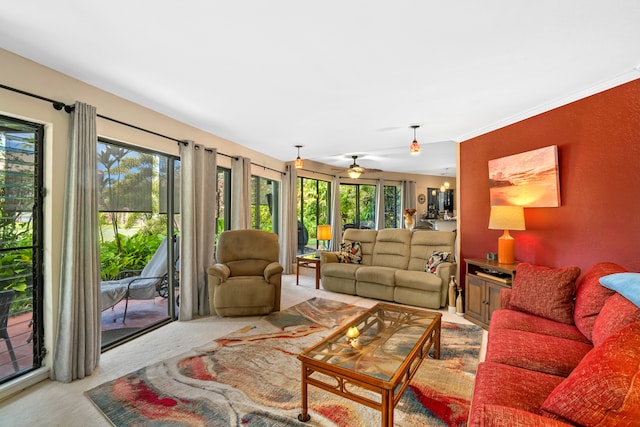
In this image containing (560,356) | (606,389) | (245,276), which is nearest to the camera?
(606,389)

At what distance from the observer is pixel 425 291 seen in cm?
418

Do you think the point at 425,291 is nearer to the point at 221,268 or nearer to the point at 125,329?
the point at 221,268

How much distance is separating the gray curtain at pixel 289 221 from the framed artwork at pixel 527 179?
3.78 metres

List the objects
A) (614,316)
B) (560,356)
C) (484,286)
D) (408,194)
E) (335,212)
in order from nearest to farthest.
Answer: (614,316), (560,356), (484,286), (335,212), (408,194)

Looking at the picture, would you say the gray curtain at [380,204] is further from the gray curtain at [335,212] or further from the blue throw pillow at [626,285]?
the blue throw pillow at [626,285]

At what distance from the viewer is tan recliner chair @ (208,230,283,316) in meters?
3.63

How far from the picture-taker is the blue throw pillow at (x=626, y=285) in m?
1.62

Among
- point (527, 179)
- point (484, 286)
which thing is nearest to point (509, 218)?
point (527, 179)

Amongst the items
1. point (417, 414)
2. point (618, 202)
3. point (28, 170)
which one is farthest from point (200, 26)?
point (618, 202)

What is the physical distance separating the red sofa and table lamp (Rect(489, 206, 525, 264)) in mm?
685

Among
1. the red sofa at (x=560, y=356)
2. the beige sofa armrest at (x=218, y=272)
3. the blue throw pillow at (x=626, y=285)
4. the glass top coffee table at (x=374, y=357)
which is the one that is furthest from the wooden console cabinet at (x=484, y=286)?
the beige sofa armrest at (x=218, y=272)

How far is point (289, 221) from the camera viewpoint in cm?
636

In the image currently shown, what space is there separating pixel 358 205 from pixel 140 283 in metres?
6.41

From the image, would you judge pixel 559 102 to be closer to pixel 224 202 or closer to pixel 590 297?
pixel 590 297
